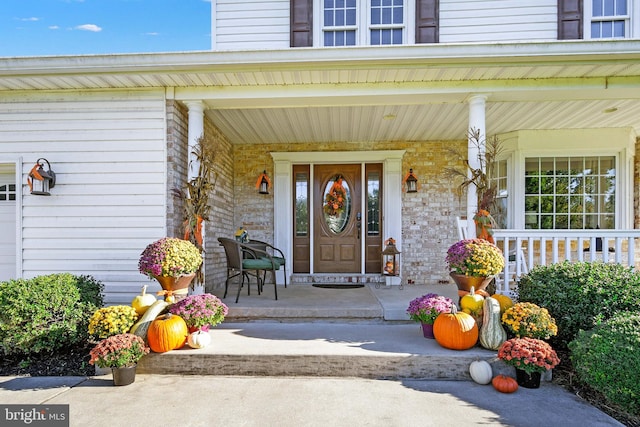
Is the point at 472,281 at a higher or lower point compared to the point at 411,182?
lower

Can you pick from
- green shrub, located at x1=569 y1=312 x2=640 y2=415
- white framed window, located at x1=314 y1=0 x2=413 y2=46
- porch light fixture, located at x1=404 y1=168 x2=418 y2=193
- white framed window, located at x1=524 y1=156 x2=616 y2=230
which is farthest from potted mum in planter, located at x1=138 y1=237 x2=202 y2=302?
white framed window, located at x1=524 y1=156 x2=616 y2=230

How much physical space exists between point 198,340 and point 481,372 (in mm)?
2183

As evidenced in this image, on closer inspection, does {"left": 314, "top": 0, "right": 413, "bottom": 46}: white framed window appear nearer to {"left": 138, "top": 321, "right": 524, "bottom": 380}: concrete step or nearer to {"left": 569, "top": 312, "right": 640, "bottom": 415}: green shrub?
{"left": 138, "top": 321, "right": 524, "bottom": 380}: concrete step

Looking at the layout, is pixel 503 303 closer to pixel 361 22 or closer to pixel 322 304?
pixel 322 304

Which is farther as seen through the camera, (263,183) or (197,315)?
(263,183)

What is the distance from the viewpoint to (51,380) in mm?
2885

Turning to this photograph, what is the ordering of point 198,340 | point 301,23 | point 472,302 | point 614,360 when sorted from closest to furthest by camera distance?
point 614,360
point 198,340
point 472,302
point 301,23

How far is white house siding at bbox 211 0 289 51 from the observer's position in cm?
525

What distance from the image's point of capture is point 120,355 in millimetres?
2695

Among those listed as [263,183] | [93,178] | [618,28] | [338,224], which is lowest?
[338,224]

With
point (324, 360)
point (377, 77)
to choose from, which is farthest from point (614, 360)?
point (377, 77)

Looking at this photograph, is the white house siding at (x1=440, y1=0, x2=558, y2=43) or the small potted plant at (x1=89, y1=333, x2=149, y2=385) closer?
the small potted plant at (x1=89, y1=333, x2=149, y2=385)

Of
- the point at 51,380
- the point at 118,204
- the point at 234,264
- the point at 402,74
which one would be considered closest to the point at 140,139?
the point at 118,204

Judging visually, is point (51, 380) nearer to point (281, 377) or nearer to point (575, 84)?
point (281, 377)
